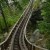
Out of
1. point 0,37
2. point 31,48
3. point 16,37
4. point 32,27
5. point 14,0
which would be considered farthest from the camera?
point 14,0

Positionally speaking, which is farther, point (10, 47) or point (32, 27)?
point (32, 27)

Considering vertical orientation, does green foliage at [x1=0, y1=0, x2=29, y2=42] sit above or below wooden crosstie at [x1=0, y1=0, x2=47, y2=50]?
below

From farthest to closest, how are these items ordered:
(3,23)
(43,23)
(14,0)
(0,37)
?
(14,0) → (3,23) → (0,37) → (43,23)

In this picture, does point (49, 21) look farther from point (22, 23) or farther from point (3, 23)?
point (3, 23)

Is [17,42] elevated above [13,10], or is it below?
above

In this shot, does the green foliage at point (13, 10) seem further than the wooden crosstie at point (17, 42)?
Yes

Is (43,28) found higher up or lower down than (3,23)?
higher up

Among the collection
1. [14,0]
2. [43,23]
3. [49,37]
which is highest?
[43,23]

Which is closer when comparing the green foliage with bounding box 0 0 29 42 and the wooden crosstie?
the wooden crosstie

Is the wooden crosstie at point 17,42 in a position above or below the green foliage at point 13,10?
above

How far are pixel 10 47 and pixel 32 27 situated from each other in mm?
9506

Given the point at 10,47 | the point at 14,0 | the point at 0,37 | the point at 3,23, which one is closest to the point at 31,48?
the point at 10,47

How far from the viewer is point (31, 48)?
1988cm

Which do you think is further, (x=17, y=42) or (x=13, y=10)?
(x=13, y=10)
